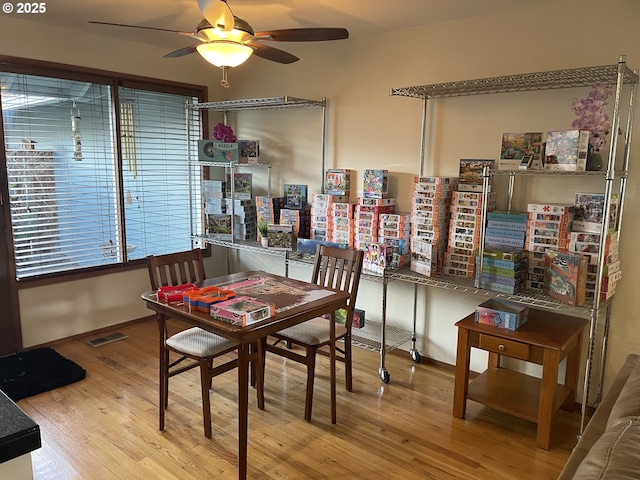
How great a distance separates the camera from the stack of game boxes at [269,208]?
398cm

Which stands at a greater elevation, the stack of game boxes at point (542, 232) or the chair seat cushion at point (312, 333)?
the stack of game boxes at point (542, 232)

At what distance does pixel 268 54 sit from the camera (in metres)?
2.60

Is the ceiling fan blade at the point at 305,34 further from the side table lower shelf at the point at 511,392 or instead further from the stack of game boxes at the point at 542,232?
the side table lower shelf at the point at 511,392

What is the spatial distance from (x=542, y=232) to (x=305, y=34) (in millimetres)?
1653

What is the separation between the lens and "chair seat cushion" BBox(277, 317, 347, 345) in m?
2.69

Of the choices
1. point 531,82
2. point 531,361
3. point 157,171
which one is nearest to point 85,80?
point 157,171

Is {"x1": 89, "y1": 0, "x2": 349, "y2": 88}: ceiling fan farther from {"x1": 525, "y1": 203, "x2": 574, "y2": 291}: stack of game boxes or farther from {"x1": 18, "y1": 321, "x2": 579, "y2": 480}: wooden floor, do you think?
{"x1": 18, "y1": 321, "x2": 579, "y2": 480}: wooden floor

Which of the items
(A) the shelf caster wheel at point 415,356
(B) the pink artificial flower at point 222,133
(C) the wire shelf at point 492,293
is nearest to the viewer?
(C) the wire shelf at point 492,293

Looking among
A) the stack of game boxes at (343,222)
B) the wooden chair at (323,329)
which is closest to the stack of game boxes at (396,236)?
the stack of game boxes at (343,222)

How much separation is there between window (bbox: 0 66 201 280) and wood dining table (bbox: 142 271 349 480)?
Result: 1.65 m

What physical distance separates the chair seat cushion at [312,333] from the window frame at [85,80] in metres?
1.98

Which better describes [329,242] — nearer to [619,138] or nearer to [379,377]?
[379,377]

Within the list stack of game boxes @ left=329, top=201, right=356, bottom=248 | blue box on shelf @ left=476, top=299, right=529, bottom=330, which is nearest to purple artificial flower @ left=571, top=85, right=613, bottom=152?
blue box on shelf @ left=476, top=299, right=529, bottom=330

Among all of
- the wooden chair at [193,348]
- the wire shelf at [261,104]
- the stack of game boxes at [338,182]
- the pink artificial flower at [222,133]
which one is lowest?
the wooden chair at [193,348]
